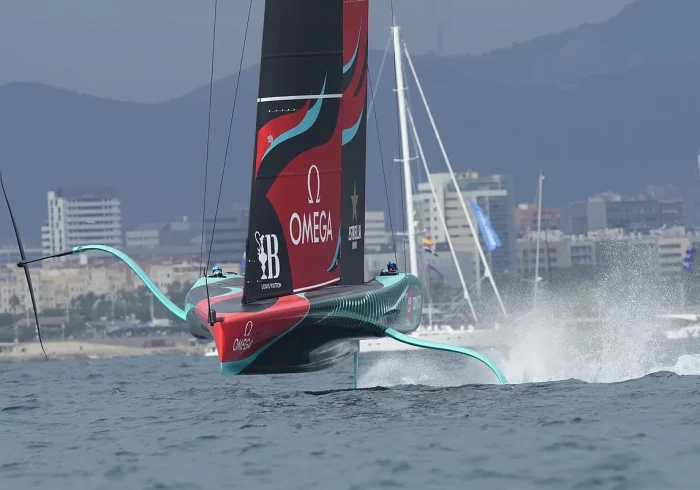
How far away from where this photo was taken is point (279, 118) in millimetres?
15836

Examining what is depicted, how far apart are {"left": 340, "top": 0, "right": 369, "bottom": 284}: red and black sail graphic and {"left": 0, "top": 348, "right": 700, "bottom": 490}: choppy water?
2024mm

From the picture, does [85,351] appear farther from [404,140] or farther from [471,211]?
[471,211]

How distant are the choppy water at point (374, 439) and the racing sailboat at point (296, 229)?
2.53 ft

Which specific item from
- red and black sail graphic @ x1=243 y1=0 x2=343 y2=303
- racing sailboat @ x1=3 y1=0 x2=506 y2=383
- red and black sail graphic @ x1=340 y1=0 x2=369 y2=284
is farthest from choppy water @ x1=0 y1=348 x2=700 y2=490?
red and black sail graphic @ x1=340 y1=0 x2=369 y2=284

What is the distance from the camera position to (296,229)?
52.1 feet

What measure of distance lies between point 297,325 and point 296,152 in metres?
2.04

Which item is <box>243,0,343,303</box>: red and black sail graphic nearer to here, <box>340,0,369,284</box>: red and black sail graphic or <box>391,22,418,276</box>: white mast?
<box>340,0,369,284</box>: red and black sail graphic

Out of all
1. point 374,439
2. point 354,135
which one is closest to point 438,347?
A: point 354,135

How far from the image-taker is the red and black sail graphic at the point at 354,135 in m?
18.6

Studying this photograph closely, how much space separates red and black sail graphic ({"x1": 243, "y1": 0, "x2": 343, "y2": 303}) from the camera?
1564cm

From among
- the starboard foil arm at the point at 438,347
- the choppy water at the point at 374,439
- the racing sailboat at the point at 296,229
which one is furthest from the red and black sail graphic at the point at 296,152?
the choppy water at the point at 374,439

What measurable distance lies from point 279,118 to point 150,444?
4814 mm

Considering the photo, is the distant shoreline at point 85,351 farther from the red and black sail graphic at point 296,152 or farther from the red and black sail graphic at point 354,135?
the red and black sail graphic at point 296,152

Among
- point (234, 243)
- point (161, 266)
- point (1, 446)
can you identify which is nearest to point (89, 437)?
point (1, 446)
